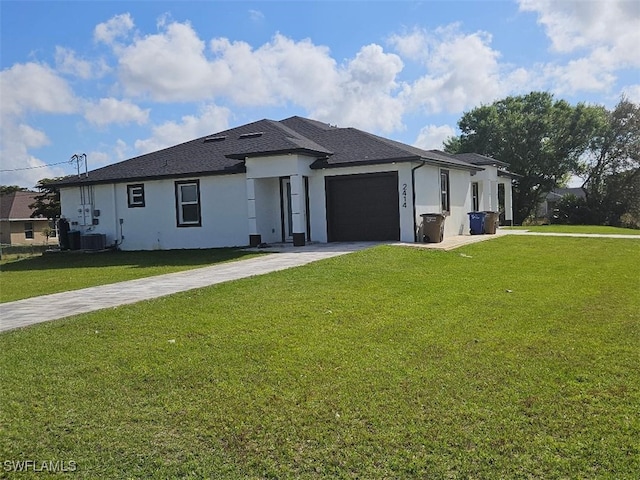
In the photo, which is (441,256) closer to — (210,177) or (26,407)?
(210,177)

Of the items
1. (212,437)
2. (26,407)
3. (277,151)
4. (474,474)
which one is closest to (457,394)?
(474,474)

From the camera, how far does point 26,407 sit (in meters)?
4.14

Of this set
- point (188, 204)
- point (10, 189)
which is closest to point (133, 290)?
point (188, 204)

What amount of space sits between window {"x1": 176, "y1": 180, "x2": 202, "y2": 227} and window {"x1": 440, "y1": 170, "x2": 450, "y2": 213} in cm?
865

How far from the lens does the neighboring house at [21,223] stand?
42156 mm

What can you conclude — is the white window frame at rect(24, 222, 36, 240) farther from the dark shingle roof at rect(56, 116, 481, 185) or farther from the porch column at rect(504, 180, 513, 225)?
the porch column at rect(504, 180, 513, 225)

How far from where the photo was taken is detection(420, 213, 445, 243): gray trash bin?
16.7 meters

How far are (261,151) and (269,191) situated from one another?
2.10 meters

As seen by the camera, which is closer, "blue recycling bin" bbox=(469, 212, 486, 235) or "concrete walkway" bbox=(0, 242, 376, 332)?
"concrete walkway" bbox=(0, 242, 376, 332)

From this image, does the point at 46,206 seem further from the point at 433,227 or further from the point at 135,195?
the point at 433,227

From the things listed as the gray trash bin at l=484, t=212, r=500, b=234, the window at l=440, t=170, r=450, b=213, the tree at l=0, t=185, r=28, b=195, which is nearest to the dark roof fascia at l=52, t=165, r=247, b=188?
the window at l=440, t=170, r=450, b=213

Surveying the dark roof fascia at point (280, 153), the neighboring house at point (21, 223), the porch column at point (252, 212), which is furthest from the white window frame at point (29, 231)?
the porch column at point (252, 212)

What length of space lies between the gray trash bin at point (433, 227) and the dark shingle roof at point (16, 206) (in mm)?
36482

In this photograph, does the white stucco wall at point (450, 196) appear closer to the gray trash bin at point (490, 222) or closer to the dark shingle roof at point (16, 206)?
the gray trash bin at point (490, 222)
